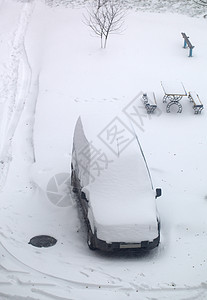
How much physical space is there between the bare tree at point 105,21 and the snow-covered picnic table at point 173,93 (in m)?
5.81

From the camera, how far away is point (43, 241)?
977 centimetres

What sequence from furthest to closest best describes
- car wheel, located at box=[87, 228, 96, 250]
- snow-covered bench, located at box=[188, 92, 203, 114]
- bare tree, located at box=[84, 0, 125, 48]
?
bare tree, located at box=[84, 0, 125, 48], snow-covered bench, located at box=[188, 92, 203, 114], car wheel, located at box=[87, 228, 96, 250]

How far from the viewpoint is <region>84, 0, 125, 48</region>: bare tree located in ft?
71.2

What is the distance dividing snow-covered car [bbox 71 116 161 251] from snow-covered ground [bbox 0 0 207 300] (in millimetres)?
535

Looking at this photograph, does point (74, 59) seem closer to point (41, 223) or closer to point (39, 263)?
point (41, 223)

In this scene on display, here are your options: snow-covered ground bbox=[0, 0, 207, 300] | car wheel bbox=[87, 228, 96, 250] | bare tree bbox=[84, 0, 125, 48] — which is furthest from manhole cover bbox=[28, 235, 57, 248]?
bare tree bbox=[84, 0, 125, 48]

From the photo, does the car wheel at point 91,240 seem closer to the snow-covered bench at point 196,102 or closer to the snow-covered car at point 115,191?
the snow-covered car at point 115,191

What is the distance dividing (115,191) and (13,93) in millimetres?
10075

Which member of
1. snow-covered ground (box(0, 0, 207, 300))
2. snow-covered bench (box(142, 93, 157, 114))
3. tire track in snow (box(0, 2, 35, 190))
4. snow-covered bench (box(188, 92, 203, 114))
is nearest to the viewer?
snow-covered ground (box(0, 0, 207, 300))

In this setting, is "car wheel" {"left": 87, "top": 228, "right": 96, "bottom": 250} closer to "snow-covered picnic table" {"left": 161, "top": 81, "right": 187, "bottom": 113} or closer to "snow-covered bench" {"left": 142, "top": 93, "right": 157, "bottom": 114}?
"snow-covered bench" {"left": 142, "top": 93, "right": 157, "bottom": 114}

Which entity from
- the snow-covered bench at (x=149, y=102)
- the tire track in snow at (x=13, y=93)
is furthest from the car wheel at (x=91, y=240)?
the snow-covered bench at (x=149, y=102)

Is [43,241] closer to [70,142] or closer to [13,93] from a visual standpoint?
[70,142]

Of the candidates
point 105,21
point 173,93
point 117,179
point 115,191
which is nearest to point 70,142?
point 173,93

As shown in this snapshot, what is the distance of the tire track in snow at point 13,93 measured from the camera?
45.7 ft
